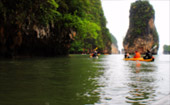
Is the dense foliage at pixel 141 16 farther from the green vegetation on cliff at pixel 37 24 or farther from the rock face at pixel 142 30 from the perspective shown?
the green vegetation on cliff at pixel 37 24

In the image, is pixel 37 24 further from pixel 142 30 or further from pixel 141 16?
pixel 141 16

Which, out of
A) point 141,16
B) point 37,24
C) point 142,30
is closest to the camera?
point 37,24

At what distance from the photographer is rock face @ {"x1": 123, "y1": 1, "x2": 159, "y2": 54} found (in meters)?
120

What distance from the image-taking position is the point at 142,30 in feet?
402

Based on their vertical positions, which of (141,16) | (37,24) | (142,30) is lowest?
(37,24)

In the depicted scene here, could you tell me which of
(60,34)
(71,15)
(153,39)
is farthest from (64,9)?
(153,39)

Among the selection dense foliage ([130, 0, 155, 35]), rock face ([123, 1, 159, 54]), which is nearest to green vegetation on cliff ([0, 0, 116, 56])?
rock face ([123, 1, 159, 54])

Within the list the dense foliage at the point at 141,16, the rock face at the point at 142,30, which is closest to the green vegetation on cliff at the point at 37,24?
the rock face at the point at 142,30

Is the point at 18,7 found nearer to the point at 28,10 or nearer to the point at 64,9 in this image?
the point at 28,10

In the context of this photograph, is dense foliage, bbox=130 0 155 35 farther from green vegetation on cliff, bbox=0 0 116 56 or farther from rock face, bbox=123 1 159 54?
green vegetation on cliff, bbox=0 0 116 56

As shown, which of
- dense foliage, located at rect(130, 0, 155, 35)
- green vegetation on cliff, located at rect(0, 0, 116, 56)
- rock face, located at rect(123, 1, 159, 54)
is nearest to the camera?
green vegetation on cliff, located at rect(0, 0, 116, 56)

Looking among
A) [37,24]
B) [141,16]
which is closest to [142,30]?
[141,16]

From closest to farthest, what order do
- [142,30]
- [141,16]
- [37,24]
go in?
1. [37,24]
2. [142,30]
3. [141,16]

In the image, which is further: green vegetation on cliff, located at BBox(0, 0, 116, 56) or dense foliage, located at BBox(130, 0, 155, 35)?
dense foliage, located at BBox(130, 0, 155, 35)
